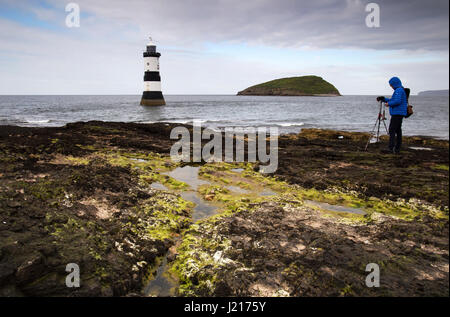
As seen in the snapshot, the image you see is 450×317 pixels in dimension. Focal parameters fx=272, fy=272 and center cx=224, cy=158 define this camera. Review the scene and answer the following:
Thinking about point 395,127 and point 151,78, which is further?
point 151,78

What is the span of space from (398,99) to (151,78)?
56044 mm

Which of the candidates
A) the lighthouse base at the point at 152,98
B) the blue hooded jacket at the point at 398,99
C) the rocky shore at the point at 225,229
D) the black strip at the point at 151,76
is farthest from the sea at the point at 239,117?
the rocky shore at the point at 225,229

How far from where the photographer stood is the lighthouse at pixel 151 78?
2205 inches

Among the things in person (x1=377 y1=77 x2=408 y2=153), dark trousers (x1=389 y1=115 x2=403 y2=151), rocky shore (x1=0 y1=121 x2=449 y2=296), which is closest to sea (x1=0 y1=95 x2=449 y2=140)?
dark trousers (x1=389 y1=115 x2=403 y2=151)

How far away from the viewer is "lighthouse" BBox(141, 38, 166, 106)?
5600cm

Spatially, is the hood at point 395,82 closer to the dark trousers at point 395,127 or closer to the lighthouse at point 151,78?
the dark trousers at point 395,127

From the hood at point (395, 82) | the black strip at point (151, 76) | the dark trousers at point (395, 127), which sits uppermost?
the black strip at point (151, 76)

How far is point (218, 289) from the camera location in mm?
3852

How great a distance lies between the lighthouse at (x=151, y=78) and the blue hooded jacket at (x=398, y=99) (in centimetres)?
5283

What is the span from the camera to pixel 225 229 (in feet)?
18.1

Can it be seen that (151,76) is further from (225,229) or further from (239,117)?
(225,229)

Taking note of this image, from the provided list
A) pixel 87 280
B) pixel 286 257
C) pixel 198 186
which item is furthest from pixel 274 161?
pixel 87 280

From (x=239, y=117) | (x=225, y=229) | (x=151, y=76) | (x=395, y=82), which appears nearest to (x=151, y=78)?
(x=151, y=76)
